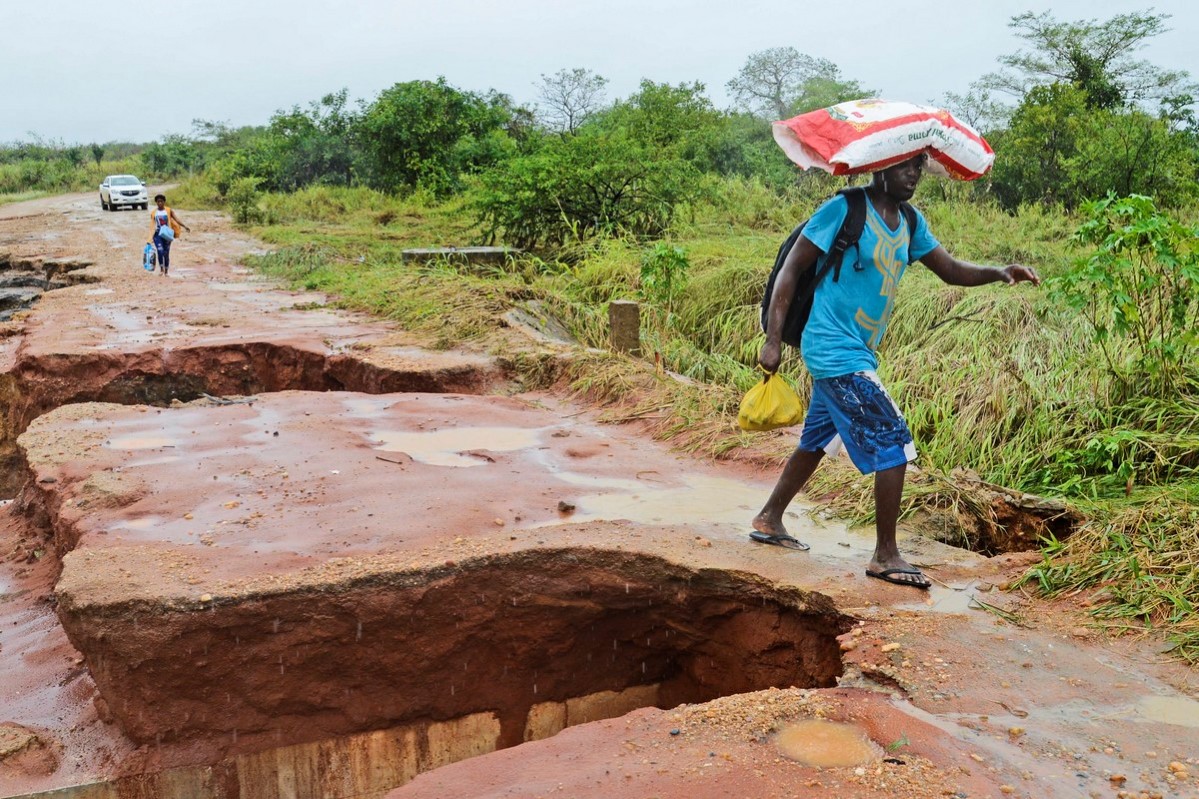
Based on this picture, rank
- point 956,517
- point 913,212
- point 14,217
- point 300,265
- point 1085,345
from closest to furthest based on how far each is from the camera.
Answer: point 913,212 < point 956,517 < point 1085,345 < point 300,265 < point 14,217

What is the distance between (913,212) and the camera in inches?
143

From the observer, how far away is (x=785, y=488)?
3.97 m

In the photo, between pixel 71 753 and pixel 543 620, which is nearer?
pixel 71 753

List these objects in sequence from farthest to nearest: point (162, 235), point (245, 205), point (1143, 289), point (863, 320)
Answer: point (245, 205) < point (162, 235) < point (1143, 289) < point (863, 320)

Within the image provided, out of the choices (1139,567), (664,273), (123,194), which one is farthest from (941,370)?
(123,194)

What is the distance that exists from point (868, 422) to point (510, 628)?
5.00 feet

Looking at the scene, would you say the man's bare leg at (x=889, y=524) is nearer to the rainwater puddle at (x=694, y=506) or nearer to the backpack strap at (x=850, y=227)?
the rainwater puddle at (x=694, y=506)

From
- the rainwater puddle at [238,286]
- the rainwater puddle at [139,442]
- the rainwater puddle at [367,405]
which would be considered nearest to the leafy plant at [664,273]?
the rainwater puddle at [367,405]

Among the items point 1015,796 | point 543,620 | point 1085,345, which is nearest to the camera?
point 1015,796

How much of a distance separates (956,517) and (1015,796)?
2.08m

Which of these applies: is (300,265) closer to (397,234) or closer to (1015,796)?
(397,234)

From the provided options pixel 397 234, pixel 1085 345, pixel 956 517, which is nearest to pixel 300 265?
pixel 397 234

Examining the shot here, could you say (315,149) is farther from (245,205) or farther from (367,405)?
(367,405)

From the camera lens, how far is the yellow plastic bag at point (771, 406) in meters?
3.62
